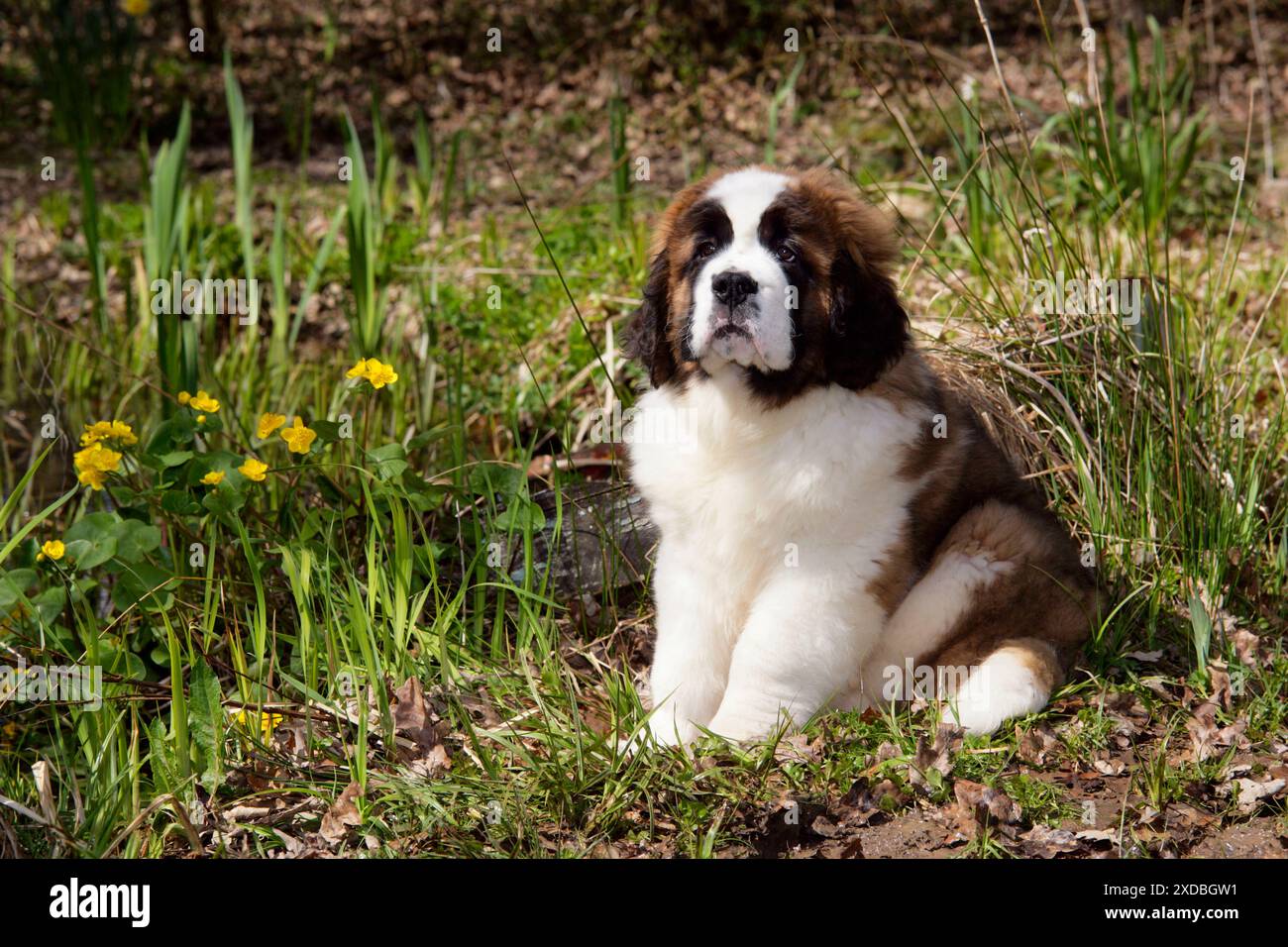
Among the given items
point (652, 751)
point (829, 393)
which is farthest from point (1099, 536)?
point (652, 751)

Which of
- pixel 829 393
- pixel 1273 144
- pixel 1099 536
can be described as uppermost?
pixel 1273 144

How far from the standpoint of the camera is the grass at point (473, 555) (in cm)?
298

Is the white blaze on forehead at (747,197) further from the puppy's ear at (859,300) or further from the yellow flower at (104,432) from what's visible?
the yellow flower at (104,432)

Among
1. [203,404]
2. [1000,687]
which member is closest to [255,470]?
[203,404]

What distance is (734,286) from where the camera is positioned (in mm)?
2998

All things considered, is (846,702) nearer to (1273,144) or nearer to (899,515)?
(899,515)

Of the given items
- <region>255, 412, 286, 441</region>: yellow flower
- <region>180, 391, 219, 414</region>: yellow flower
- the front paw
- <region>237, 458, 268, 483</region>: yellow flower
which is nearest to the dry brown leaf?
the front paw

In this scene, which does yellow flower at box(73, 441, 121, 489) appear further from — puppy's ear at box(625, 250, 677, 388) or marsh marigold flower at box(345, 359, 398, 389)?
puppy's ear at box(625, 250, 677, 388)

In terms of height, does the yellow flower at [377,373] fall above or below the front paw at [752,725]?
above

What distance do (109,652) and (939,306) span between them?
11.2 feet

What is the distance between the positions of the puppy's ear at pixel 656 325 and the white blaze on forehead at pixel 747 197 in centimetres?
26

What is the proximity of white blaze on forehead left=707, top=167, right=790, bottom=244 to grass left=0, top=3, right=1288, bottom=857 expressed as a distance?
2.33 ft

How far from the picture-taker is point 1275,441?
4180 millimetres

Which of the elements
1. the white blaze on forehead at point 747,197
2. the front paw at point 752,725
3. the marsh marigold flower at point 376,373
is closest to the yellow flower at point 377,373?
the marsh marigold flower at point 376,373
